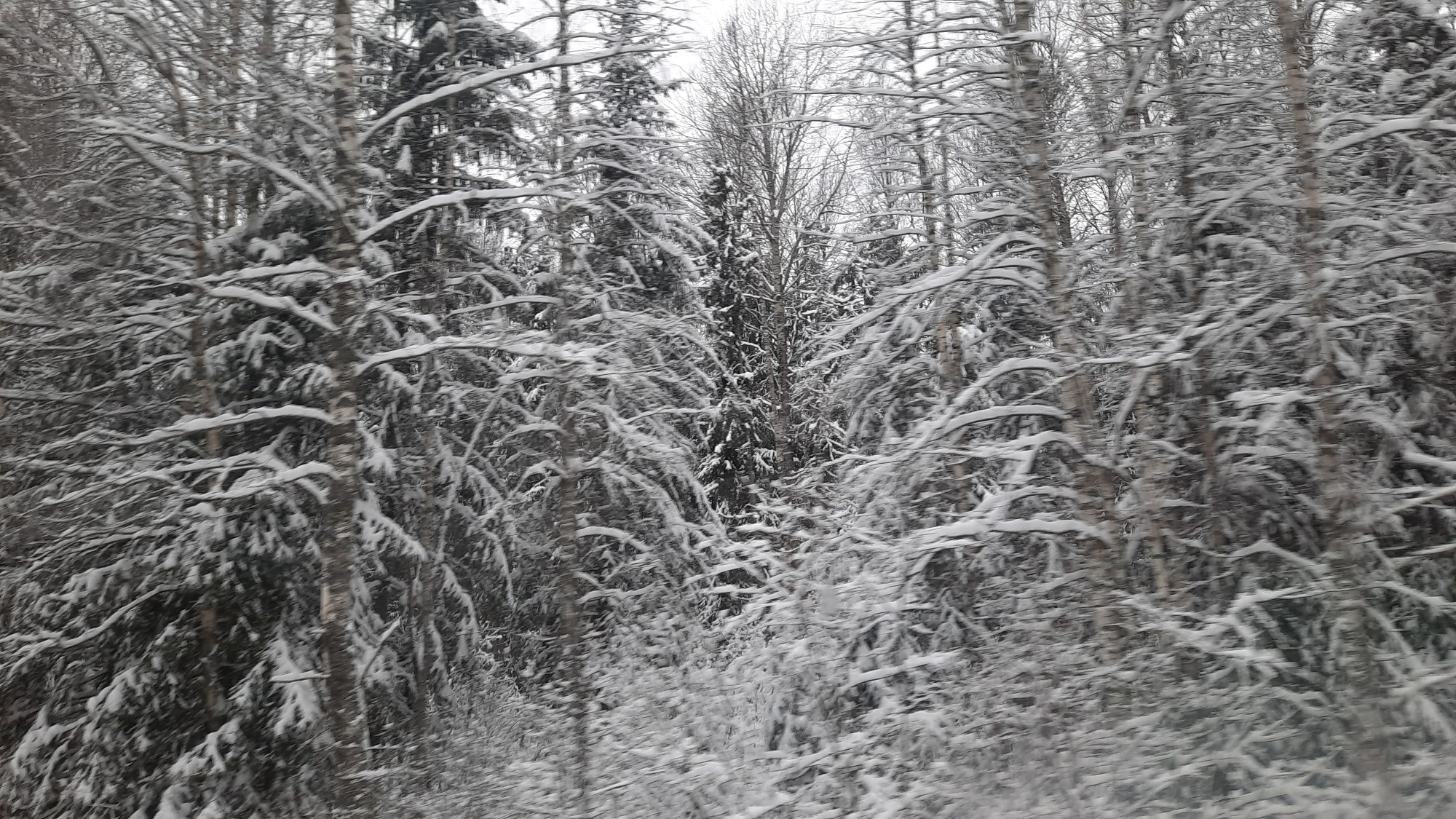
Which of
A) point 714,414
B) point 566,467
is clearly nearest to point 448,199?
point 566,467

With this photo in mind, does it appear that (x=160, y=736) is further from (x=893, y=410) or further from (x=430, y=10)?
(x=430, y=10)

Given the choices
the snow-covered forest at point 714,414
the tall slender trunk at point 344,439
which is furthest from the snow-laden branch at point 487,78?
the tall slender trunk at point 344,439

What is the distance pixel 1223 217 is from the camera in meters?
7.84

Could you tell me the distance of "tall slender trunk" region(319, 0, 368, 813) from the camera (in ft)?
25.8

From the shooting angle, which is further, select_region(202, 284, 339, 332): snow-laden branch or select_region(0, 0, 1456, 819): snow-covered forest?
select_region(202, 284, 339, 332): snow-laden branch

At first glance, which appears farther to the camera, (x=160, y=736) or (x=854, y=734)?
(x=160, y=736)

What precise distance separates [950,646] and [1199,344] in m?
3.73

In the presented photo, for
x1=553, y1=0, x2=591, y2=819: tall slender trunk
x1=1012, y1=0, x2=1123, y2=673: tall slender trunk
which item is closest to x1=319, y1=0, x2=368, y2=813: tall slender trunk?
x1=553, y1=0, x2=591, y2=819: tall slender trunk

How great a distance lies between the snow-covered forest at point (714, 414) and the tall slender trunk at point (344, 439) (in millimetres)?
49

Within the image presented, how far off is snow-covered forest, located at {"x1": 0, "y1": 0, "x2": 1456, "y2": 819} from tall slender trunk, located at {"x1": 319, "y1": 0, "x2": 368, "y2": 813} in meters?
0.05

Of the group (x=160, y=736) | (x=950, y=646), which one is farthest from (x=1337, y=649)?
(x=160, y=736)

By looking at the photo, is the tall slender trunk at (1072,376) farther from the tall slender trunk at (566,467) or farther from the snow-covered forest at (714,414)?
the tall slender trunk at (566,467)

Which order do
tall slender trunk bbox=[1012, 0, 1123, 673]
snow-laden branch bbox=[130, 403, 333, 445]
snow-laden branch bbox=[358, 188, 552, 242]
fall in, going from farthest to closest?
snow-laden branch bbox=[358, 188, 552, 242]
snow-laden branch bbox=[130, 403, 333, 445]
tall slender trunk bbox=[1012, 0, 1123, 673]

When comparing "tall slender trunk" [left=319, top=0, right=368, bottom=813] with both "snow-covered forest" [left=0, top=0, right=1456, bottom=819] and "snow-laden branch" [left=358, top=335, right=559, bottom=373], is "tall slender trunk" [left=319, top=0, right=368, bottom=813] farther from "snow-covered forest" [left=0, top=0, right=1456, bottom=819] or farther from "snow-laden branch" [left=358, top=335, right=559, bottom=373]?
"snow-laden branch" [left=358, top=335, right=559, bottom=373]
